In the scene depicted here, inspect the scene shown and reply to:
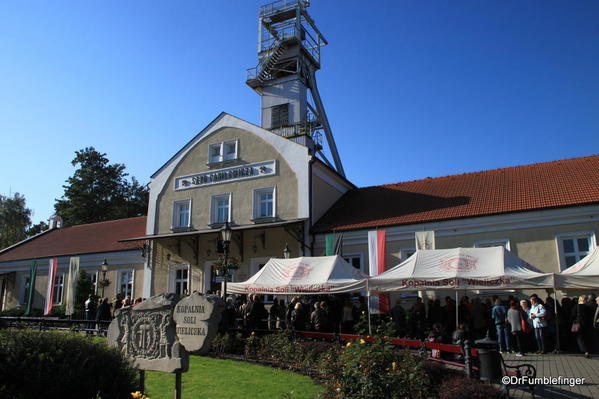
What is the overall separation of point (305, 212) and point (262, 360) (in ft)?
35.3

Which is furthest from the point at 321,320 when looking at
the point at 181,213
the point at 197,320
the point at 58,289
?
the point at 58,289

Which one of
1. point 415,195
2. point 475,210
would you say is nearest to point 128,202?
point 415,195

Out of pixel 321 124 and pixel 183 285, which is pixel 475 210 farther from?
pixel 321 124

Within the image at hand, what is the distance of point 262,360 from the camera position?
12477 millimetres

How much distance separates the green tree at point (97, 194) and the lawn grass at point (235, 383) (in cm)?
4171

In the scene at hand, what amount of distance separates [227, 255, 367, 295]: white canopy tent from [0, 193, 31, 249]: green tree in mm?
42233

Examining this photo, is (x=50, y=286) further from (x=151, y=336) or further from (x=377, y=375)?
(x=377, y=375)

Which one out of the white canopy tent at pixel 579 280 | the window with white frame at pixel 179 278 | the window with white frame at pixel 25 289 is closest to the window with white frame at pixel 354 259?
the window with white frame at pixel 179 278

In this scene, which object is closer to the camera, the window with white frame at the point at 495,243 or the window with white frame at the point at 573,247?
the window with white frame at the point at 573,247

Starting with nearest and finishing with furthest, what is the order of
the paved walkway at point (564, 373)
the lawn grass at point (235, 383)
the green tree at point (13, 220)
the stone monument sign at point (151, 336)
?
the stone monument sign at point (151, 336), the paved walkway at point (564, 373), the lawn grass at point (235, 383), the green tree at point (13, 220)

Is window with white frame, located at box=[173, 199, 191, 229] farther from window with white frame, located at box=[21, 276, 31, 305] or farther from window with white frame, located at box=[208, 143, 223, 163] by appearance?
window with white frame, located at box=[21, 276, 31, 305]

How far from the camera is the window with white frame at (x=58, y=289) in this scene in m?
30.4

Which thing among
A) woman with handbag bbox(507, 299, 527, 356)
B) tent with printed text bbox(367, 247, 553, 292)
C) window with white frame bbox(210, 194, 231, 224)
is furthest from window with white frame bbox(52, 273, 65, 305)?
woman with handbag bbox(507, 299, 527, 356)

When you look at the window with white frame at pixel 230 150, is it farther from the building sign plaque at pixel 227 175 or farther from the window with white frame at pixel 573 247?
the window with white frame at pixel 573 247
